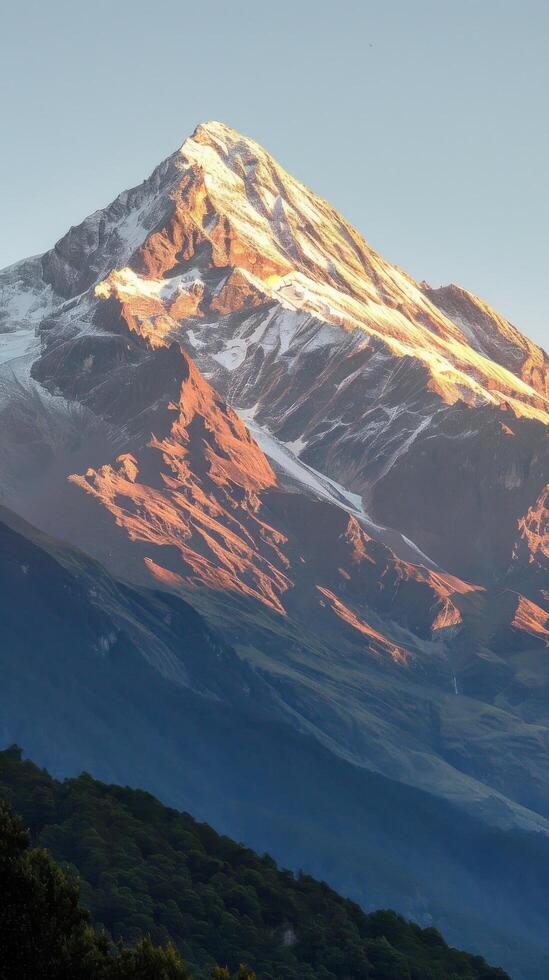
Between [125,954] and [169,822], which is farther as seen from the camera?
[169,822]

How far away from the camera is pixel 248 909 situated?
505 feet

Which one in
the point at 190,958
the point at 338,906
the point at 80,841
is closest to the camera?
the point at 190,958

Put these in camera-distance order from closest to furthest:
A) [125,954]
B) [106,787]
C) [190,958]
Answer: [125,954] → [190,958] → [106,787]

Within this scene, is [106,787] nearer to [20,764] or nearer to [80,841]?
[20,764]

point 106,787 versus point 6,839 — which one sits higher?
point 6,839

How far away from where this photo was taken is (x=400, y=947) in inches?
6260

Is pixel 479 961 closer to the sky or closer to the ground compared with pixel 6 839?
closer to the ground

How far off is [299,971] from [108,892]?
16.0 m

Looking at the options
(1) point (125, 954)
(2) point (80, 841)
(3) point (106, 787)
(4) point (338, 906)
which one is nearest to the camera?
(1) point (125, 954)

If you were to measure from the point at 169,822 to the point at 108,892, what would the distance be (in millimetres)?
31500

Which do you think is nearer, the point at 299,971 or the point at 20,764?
the point at 299,971

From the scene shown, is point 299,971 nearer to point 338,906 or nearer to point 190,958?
point 190,958

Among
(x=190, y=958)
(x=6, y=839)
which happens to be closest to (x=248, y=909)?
(x=190, y=958)

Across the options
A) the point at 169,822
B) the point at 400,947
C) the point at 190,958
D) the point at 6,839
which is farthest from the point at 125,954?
the point at 169,822
